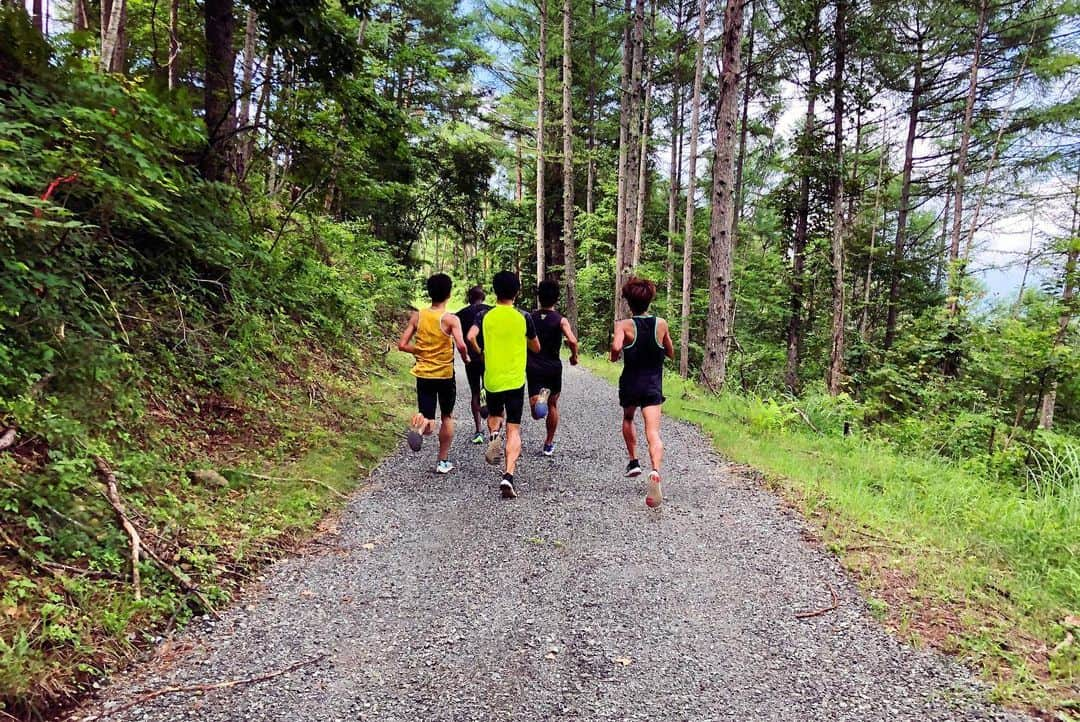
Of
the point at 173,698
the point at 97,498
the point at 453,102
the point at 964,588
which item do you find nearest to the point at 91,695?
the point at 173,698

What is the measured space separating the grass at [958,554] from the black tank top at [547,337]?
2630mm

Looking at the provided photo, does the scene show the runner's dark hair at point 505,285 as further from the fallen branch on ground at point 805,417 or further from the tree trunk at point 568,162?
the tree trunk at point 568,162

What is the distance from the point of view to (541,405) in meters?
5.91

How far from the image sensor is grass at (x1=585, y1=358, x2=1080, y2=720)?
265cm

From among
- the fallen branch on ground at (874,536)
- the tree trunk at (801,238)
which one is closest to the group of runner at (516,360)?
the fallen branch on ground at (874,536)

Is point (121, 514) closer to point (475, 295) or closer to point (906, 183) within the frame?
point (475, 295)

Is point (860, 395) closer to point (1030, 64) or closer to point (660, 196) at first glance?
point (1030, 64)

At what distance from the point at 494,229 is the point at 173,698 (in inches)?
952

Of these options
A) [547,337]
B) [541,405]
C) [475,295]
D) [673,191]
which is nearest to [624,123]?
[673,191]

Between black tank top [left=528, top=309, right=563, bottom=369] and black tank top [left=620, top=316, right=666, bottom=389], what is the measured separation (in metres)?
1.06

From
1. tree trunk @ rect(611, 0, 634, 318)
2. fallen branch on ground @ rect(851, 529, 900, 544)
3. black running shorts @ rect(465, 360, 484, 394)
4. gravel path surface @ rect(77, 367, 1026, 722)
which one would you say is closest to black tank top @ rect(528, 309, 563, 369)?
black running shorts @ rect(465, 360, 484, 394)

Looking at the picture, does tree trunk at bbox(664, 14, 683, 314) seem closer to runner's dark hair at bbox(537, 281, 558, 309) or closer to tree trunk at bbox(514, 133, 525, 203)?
tree trunk at bbox(514, 133, 525, 203)

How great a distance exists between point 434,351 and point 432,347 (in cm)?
5

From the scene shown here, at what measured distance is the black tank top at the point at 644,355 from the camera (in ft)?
16.2
